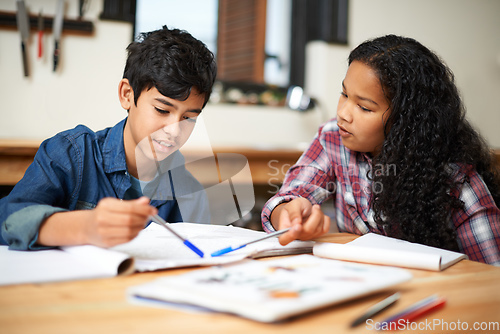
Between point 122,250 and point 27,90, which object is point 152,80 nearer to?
point 122,250

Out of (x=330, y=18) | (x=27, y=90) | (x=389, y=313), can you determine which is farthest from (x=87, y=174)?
(x=330, y=18)

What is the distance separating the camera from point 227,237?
0.67 m

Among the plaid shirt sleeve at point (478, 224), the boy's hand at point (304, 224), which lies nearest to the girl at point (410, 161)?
the plaid shirt sleeve at point (478, 224)

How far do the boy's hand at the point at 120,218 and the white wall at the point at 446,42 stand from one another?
6.77ft

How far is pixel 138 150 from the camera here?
908 millimetres

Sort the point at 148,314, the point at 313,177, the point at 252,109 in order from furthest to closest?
the point at 252,109
the point at 313,177
the point at 148,314

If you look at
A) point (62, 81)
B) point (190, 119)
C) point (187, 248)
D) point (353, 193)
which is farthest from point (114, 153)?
point (62, 81)

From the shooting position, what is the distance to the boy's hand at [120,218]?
47 cm

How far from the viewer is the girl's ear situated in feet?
3.04

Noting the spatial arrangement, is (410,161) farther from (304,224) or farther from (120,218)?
(120,218)

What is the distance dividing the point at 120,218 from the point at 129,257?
0.05 meters

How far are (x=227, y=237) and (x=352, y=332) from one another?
35 cm

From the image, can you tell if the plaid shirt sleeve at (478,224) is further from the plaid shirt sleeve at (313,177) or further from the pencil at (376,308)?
the pencil at (376,308)

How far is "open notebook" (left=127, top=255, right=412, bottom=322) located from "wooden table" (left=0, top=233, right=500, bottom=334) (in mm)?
11
